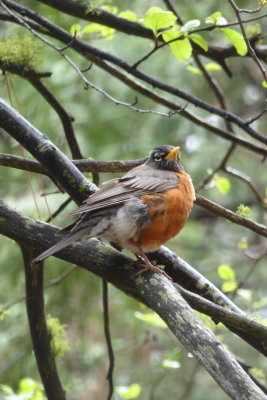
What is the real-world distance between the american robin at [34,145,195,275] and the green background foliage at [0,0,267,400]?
0.71 meters

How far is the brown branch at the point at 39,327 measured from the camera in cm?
319

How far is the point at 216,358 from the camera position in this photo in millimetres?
1963

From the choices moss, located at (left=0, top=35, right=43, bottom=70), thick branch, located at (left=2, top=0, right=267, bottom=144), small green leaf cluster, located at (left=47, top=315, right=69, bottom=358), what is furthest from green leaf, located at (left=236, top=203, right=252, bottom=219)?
moss, located at (left=0, top=35, right=43, bottom=70)

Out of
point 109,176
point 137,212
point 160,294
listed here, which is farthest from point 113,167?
point 109,176

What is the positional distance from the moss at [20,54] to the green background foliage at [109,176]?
3 centimetres

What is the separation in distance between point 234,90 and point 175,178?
408 centimetres

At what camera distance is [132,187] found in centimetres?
332

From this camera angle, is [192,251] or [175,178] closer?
[175,178]

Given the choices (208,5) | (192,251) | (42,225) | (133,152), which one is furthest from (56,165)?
(192,251)

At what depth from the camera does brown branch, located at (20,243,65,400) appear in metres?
3.19

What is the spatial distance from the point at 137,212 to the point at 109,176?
10.9ft

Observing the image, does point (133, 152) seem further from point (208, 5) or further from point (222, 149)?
point (208, 5)

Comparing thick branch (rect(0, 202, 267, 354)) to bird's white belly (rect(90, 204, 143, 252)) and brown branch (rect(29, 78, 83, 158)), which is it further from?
brown branch (rect(29, 78, 83, 158))


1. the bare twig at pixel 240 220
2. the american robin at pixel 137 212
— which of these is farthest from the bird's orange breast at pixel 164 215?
the bare twig at pixel 240 220
